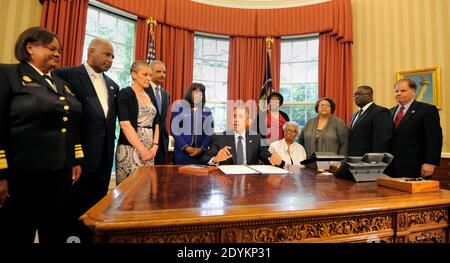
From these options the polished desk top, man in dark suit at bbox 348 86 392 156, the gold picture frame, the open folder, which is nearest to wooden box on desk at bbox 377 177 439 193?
the polished desk top

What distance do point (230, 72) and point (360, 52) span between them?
8.66 feet

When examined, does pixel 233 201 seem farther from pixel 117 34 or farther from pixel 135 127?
pixel 117 34

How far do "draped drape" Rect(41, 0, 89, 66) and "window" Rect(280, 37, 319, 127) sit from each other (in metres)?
3.84

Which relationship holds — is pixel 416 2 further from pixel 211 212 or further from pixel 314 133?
pixel 211 212

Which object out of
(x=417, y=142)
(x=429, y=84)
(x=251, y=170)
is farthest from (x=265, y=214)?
(x=429, y=84)

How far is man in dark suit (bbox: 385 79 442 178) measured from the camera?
8.34 feet

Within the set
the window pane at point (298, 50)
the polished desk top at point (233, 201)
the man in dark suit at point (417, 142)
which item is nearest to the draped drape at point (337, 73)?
the window pane at point (298, 50)

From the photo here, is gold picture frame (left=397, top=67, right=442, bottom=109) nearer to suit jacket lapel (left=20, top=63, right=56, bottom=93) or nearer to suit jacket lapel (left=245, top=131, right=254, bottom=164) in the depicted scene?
suit jacket lapel (left=245, top=131, right=254, bottom=164)

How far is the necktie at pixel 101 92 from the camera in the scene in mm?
2068

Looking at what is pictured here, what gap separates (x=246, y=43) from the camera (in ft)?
17.7

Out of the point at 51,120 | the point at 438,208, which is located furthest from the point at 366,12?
the point at 51,120

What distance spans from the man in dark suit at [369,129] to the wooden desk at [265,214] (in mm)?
1462

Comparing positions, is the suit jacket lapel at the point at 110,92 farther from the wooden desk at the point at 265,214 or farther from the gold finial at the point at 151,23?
the gold finial at the point at 151,23

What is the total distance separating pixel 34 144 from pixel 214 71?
448cm
